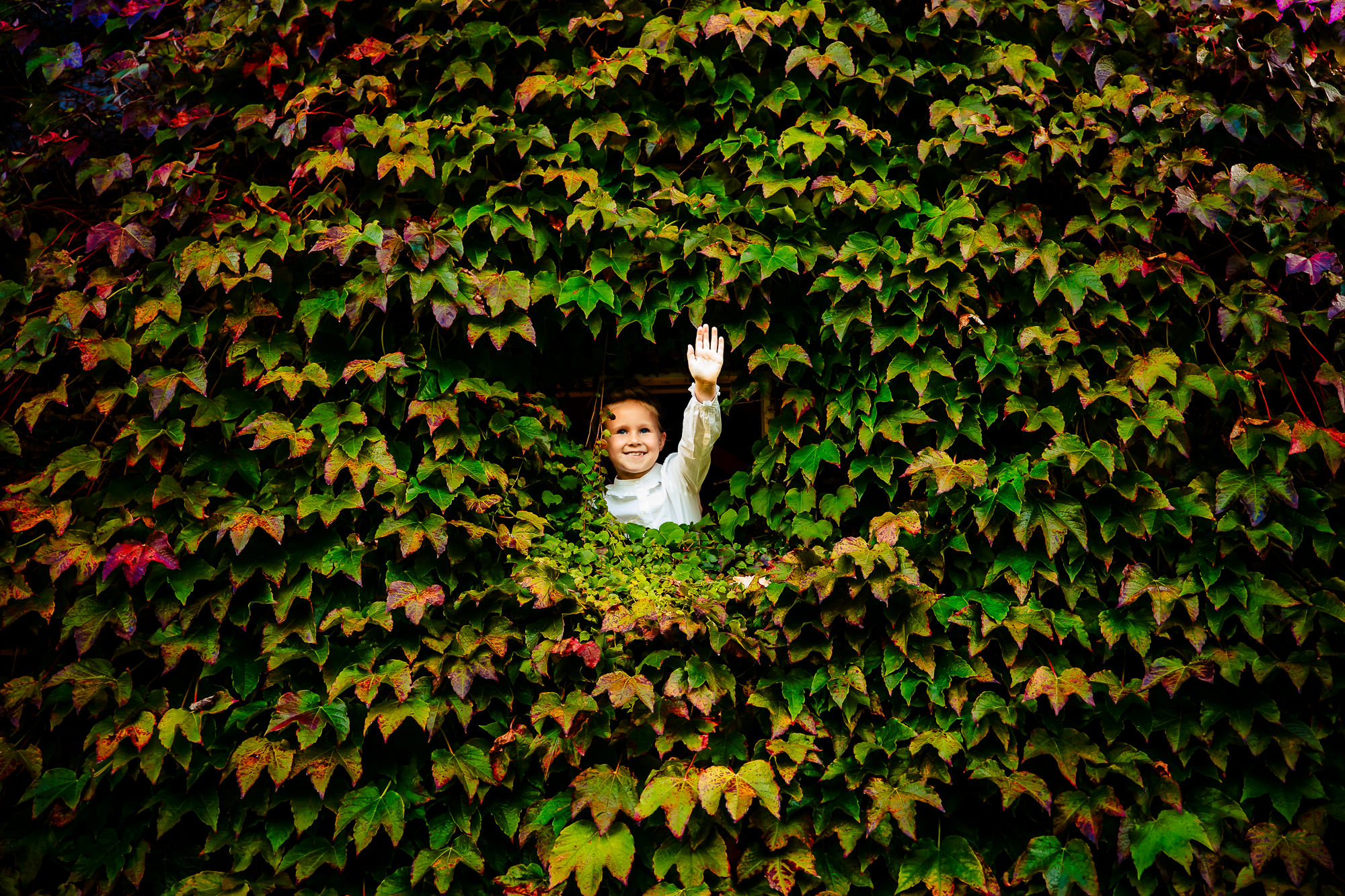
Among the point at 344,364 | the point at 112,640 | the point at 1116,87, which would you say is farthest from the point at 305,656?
the point at 1116,87

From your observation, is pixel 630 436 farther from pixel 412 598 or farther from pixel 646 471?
pixel 412 598

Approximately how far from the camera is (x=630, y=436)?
3.49 metres

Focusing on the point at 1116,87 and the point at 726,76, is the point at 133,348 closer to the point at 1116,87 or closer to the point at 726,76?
the point at 726,76

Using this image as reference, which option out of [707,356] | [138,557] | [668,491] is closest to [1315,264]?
[707,356]

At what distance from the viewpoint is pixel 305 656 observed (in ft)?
9.05

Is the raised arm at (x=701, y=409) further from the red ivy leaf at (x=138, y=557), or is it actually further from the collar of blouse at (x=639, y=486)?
the red ivy leaf at (x=138, y=557)

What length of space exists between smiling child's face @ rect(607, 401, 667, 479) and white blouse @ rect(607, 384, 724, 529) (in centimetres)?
8

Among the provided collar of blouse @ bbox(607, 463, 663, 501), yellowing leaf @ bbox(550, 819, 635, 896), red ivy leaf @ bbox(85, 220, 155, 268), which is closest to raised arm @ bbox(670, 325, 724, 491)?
collar of blouse @ bbox(607, 463, 663, 501)

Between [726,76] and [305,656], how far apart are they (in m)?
2.40

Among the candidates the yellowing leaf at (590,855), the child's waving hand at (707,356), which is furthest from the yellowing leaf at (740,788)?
the child's waving hand at (707,356)

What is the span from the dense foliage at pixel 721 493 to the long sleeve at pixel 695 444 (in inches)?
5.3

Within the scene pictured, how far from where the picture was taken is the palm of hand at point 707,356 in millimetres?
2959

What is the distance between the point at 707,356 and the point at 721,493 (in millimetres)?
547

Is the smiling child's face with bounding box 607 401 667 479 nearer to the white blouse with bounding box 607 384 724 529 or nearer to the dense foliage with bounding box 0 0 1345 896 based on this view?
the white blouse with bounding box 607 384 724 529
